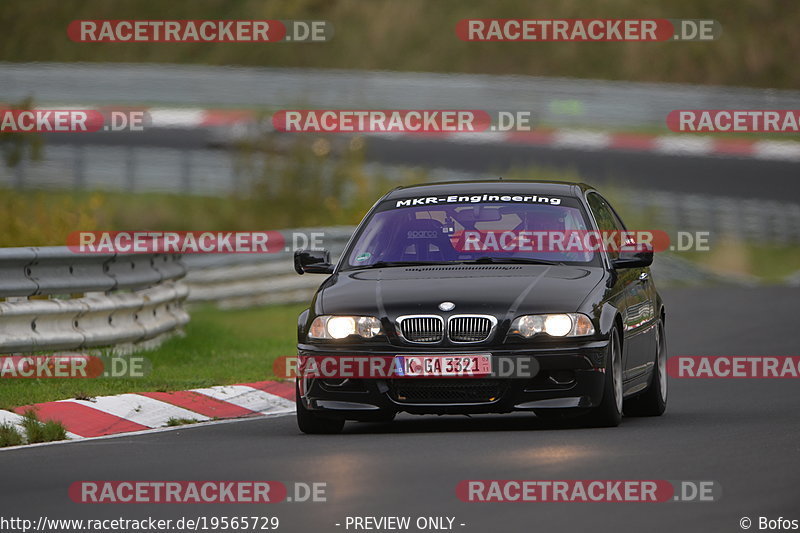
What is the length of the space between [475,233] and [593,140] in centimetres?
2797

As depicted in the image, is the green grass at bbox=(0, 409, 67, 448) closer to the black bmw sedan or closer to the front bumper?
the black bmw sedan

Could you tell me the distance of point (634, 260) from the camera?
11781mm

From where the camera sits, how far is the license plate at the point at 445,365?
10.7 m

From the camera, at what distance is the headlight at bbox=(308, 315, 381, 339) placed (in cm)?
1089

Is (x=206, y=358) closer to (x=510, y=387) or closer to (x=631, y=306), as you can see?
(x=631, y=306)

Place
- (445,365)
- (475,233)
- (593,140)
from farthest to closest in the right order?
1. (593,140)
2. (475,233)
3. (445,365)

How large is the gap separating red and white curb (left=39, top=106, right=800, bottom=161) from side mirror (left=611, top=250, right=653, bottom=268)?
88.6 feet

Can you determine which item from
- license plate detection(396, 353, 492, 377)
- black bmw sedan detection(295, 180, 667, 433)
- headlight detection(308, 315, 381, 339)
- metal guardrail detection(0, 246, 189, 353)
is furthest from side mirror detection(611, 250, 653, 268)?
metal guardrail detection(0, 246, 189, 353)

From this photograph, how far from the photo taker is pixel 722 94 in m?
38.8

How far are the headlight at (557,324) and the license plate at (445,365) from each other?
29cm

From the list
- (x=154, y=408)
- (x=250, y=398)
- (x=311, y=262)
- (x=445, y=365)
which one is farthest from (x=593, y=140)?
(x=445, y=365)

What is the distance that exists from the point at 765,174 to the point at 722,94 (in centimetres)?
248

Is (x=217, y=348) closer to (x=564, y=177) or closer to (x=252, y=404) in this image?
(x=252, y=404)

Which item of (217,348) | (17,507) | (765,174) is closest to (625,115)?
(765,174)
